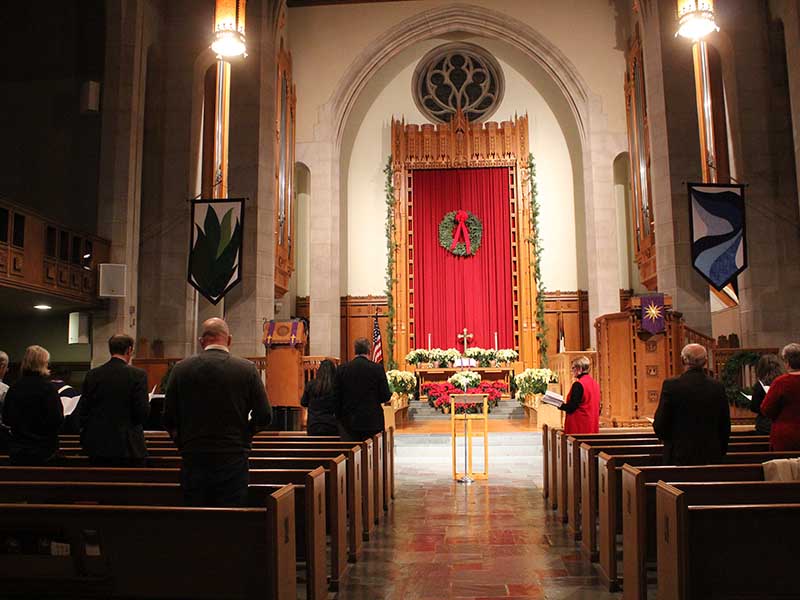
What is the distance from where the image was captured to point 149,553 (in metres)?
2.98

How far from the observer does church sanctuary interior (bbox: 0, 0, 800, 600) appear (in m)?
3.41

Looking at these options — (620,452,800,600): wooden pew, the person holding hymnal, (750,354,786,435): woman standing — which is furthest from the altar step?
(620,452,800,600): wooden pew

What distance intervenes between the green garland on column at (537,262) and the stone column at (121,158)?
9.98m

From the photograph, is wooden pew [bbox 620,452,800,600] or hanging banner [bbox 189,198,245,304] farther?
hanging banner [bbox 189,198,245,304]

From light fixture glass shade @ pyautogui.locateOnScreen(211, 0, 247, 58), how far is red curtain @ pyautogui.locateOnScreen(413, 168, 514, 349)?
8.93 metres

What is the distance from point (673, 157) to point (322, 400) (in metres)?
8.77

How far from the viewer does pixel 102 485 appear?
3463 mm

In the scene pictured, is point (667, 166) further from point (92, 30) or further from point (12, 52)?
point (12, 52)

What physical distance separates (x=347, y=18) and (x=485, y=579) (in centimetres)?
1626

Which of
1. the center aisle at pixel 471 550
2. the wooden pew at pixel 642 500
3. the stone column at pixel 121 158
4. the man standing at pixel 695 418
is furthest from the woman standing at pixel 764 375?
the stone column at pixel 121 158

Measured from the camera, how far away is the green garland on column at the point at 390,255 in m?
17.9

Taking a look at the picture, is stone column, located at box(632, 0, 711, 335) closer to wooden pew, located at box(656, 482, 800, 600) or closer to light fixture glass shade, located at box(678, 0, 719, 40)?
light fixture glass shade, located at box(678, 0, 719, 40)

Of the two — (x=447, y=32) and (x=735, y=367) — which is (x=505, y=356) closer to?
(x=735, y=367)

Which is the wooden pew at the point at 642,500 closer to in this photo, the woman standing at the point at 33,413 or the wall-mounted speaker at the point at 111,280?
the woman standing at the point at 33,413
